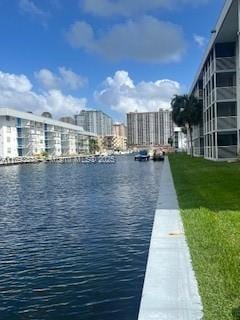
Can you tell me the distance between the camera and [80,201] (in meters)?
18.0

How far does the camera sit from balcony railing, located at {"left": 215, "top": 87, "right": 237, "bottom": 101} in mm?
45750

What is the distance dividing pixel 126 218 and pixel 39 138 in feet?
375

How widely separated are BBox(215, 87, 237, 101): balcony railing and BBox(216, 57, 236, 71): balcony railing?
197 centimetres

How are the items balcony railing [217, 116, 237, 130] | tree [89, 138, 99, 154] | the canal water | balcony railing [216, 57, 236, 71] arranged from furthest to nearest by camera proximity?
tree [89, 138, 99, 154]
balcony railing [217, 116, 237, 130]
balcony railing [216, 57, 236, 71]
the canal water

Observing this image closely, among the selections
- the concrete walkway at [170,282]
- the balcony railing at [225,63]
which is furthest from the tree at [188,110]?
the concrete walkway at [170,282]

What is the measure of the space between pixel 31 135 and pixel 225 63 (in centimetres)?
7768

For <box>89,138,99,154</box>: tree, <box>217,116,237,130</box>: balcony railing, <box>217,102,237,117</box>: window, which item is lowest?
<box>89,138,99,154</box>: tree

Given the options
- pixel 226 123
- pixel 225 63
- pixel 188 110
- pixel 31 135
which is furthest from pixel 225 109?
pixel 31 135

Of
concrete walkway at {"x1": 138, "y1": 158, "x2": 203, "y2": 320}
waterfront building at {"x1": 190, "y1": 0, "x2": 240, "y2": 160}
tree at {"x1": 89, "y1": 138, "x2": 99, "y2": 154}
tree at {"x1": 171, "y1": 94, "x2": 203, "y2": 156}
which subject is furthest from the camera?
tree at {"x1": 89, "y1": 138, "x2": 99, "y2": 154}

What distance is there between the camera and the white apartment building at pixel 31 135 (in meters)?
102

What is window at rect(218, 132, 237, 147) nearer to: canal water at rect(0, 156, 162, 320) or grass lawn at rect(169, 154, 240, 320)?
grass lawn at rect(169, 154, 240, 320)

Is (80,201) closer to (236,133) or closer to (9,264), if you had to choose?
(9,264)

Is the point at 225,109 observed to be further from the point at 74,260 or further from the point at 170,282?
the point at 170,282

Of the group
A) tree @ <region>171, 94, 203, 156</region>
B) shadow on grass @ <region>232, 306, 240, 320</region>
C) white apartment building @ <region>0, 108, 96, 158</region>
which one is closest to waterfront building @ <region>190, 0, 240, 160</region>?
tree @ <region>171, 94, 203, 156</region>
